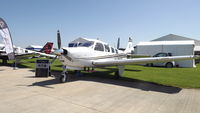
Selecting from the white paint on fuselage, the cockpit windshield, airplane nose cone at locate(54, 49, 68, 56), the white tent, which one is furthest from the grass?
the white tent

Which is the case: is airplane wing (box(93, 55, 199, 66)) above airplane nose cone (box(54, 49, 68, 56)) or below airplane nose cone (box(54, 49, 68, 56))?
below

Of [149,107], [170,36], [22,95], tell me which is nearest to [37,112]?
[22,95]

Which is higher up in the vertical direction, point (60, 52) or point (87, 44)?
point (87, 44)

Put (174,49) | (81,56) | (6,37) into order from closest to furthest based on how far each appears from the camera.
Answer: (81,56), (6,37), (174,49)

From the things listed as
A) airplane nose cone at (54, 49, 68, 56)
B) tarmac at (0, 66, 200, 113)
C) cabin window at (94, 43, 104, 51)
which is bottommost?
tarmac at (0, 66, 200, 113)

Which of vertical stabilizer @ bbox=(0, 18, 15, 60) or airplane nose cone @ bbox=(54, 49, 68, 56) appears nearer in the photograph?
airplane nose cone @ bbox=(54, 49, 68, 56)

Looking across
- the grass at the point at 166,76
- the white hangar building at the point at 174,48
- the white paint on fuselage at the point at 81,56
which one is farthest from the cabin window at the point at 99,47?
the white hangar building at the point at 174,48

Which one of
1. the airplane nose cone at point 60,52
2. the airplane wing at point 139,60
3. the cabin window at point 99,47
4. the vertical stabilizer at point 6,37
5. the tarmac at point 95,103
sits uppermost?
the vertical stabilizer at point 6,37

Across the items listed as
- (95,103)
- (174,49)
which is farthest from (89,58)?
(174,49)

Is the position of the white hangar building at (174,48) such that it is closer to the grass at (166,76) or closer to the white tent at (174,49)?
the white tent at (174,49)

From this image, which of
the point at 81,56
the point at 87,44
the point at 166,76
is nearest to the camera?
the point at 81,56

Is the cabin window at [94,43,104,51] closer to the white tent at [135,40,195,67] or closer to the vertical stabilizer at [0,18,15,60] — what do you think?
the vertical stabilizer at [0,18,15,60]

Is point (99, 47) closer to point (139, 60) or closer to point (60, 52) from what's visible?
point (139, 60)

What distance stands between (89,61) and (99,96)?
3.16 m
